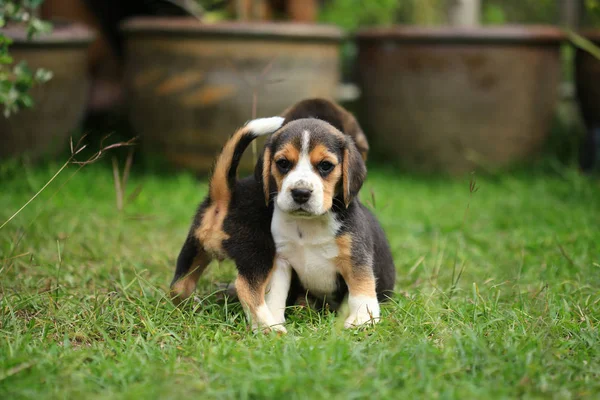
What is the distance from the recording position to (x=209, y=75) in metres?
6.48

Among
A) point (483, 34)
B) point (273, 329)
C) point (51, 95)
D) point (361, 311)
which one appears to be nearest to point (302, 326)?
point (273, 329)

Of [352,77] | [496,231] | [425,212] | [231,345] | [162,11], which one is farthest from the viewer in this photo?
[352,77]

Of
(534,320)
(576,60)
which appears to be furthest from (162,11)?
(534,320)

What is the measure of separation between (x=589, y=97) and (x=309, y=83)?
261 centimetres

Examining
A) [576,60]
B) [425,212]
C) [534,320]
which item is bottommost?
[425,212]

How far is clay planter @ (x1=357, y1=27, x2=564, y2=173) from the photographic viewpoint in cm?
692

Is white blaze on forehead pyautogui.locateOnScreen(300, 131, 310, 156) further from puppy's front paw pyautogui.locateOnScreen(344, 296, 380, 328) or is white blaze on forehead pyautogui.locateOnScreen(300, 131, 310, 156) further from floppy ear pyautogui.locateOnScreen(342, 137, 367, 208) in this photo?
puppy's front paw pyautogui.locateOnScreen(344, 296, 380, 328)

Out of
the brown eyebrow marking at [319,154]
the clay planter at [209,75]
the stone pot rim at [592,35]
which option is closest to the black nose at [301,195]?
the brown eyebrow marking at [319,154]

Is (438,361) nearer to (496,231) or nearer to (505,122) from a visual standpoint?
(496,231)

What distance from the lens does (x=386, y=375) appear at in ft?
8.03

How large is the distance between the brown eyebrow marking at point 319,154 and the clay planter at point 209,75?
3308 millimetres

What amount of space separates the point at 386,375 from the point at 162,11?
602 centimetres

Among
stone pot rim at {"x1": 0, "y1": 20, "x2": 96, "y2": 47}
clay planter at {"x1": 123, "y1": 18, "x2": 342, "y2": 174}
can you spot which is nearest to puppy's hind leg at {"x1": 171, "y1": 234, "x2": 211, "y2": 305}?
clay planter at {"x1": 123, "y1": 18, "x2": 342, "y2": 174}

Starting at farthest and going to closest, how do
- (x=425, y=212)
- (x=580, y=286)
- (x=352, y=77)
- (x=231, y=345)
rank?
(x=352, y=77), (x=425, y=212), (x=580, y=286), (x=231, y=345)
